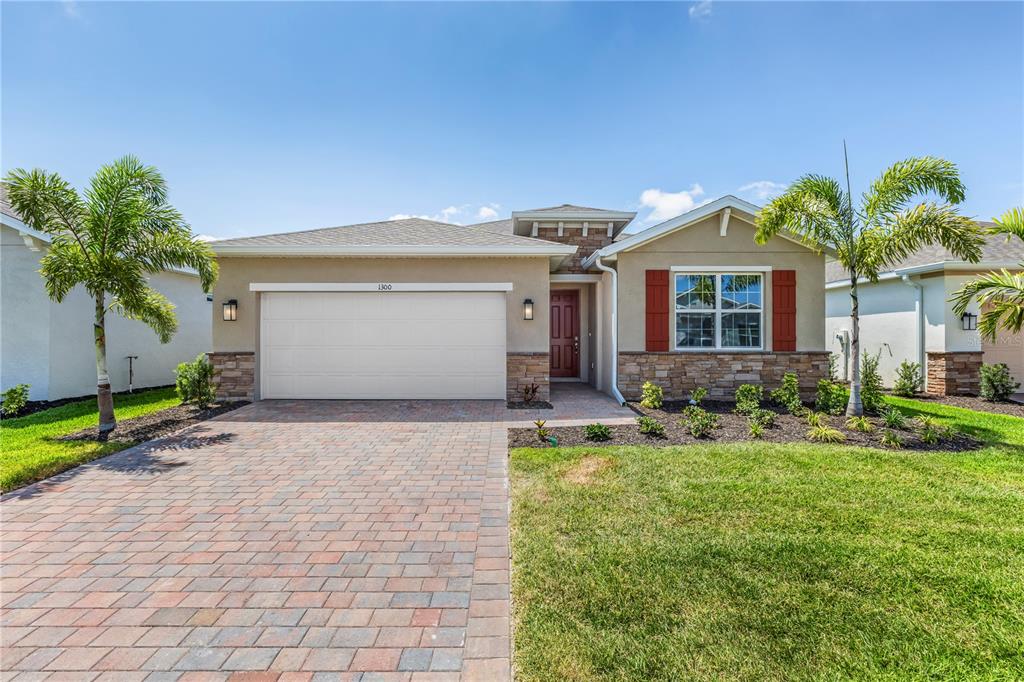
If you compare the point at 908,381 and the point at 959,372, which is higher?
the point at 959,372

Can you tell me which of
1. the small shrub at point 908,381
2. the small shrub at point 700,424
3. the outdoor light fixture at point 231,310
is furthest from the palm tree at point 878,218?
the outdoor light fixture at point 231,310

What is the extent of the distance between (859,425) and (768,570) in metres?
5.29

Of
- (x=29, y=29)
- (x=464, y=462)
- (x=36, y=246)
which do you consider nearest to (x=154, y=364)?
(x=36, y=246)

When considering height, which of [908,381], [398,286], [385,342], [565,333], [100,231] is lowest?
[908,381]

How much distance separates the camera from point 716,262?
32.6 feet

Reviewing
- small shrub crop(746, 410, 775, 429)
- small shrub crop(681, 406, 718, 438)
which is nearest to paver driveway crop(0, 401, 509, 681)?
small shrub crop(681, 406, 718, 438)

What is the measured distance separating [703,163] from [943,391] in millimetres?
8030

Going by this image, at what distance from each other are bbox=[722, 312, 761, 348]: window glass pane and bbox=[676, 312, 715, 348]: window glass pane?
0.29 meters

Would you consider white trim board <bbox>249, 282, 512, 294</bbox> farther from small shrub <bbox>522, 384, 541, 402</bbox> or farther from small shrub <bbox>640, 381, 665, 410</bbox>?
small shrub <bbox>640, 381, 665, 410</bbox>

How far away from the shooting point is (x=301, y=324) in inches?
384

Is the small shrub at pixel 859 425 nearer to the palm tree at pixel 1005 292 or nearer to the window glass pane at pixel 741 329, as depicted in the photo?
the palm tree at pixel 1005 292

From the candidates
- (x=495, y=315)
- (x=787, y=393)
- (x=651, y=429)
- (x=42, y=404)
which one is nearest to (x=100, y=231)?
(x=42, y=404)

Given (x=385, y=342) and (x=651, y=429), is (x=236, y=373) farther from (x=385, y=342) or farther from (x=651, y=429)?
(x=651, y=429)

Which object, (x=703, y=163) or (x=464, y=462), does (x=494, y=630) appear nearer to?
(x=464, y=462)
